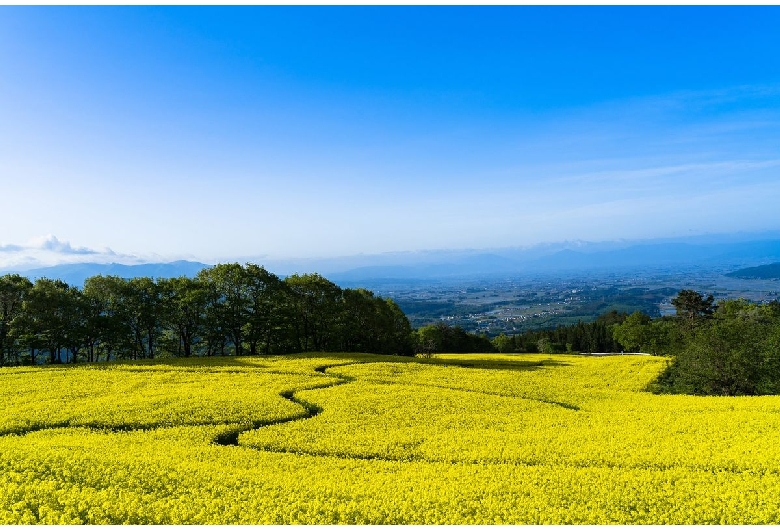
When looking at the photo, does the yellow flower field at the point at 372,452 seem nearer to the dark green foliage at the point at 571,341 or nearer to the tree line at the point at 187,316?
the tree line at the point at 187,316

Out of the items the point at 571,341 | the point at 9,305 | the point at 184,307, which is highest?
the point at 9,305

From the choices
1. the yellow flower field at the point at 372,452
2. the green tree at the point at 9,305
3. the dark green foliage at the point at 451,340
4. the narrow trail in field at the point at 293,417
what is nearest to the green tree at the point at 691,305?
the dark green foliage at the point at 451,340

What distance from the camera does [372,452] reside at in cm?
2039

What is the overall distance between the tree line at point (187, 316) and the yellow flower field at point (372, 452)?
58.1ft

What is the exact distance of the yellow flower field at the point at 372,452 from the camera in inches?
518

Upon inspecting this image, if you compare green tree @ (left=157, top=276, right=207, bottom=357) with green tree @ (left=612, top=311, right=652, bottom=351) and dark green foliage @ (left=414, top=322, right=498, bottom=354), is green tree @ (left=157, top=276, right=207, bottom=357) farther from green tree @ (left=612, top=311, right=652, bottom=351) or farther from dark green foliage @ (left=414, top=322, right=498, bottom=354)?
green tree @ (left=612, top=311, right=652, bottom=351)

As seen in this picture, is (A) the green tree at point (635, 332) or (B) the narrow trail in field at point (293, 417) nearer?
(B) the narrow trail in field at point (293, 417)

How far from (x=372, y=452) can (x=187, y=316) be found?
5146 cm

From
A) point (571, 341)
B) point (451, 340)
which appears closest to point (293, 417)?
point (451, 340)

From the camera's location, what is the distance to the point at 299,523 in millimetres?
12414

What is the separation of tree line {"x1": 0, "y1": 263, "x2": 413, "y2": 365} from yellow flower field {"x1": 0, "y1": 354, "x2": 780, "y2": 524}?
1770 cm

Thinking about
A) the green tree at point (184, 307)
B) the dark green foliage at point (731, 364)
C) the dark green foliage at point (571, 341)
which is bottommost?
the dark green foliage at point (571, 341)

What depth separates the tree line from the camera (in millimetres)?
55219

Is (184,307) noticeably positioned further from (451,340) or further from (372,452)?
(451,340)
